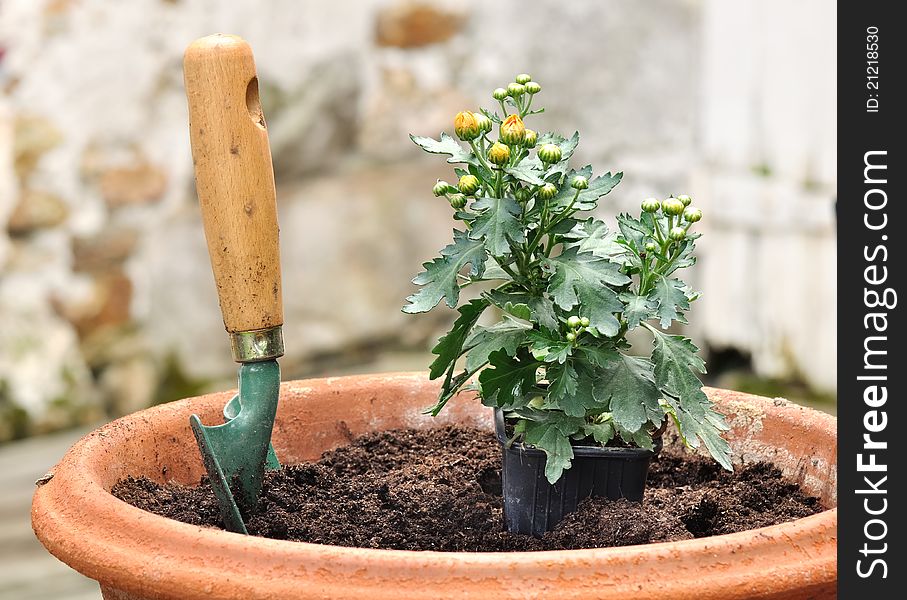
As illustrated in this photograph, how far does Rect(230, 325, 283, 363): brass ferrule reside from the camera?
3.14ft

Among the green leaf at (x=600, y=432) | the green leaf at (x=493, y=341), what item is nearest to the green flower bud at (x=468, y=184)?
the green leaf at (x=493, y=341)

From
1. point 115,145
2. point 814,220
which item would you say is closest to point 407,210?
point 115,145

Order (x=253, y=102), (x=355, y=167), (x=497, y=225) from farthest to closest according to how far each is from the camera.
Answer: (x=355, y=167), (x=253, y=102), (x=497, y=225)

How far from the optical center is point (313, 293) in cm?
272

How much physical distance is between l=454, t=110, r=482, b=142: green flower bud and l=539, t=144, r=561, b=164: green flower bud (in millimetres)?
53

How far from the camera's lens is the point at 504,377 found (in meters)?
0.89

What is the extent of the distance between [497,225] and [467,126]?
0.08 metres

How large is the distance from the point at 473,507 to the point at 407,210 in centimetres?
184

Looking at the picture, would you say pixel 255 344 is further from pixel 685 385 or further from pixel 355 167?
pixel 355 167

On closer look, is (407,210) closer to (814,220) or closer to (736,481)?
(814,220)

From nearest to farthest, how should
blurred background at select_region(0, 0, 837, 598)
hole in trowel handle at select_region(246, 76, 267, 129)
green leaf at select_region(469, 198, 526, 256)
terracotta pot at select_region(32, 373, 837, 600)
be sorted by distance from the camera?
terracotta pot at select_region(32, 373, 837, 600) → green leaf at select_region(469, 198, 526, 256) → hole in trowel handle at select_region(246, 76, 267, 129) → blurred background at select_region(0, 0, 837, 598)

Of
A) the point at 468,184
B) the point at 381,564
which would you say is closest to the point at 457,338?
the point at 468,184

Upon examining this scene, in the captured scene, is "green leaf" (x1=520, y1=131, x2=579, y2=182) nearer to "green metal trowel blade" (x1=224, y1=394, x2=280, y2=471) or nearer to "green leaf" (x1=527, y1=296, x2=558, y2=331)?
"green leaf" (x1=527, y1=296, x2=558, y2=331)

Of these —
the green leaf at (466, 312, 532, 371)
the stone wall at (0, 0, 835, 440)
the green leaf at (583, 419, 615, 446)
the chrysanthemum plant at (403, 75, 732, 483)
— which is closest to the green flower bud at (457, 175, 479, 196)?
the chrysanthemum plant at (403, 75, 732, 483)
